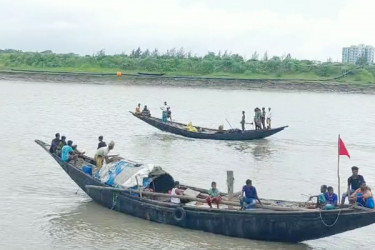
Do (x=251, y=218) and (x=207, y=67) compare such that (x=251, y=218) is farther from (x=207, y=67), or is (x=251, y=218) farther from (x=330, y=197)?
(x=207, y=67)

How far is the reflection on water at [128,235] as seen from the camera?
13219mm

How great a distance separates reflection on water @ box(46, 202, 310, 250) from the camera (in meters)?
13.2

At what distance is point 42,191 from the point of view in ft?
56.9

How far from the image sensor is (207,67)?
71.1 m

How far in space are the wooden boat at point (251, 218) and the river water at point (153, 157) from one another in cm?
20

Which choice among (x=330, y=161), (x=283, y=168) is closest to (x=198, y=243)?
(x=283, y=168)

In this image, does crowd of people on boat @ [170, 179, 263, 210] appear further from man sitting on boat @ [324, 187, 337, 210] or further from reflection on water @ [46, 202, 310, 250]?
man sitting on boat @ [324, 187, 337, 210]

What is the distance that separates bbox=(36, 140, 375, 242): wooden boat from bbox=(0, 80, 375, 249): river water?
20 cm

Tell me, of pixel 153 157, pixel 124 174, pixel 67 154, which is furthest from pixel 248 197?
pixel 153 157

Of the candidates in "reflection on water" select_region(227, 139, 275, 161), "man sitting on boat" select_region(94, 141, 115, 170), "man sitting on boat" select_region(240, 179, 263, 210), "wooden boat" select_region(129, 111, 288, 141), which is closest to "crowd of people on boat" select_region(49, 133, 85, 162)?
"man sitting on boat" select_region(94, 141, 115, 170)

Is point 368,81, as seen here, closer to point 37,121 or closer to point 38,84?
point 38,84

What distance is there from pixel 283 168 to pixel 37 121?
52.0 feet

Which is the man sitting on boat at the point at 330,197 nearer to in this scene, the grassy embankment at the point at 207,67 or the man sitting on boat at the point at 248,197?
the man sitting on boat at the point at 248,197

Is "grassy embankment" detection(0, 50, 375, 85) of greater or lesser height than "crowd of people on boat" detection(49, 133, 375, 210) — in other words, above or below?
above
